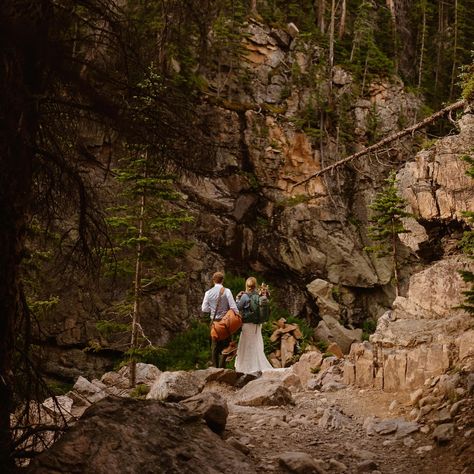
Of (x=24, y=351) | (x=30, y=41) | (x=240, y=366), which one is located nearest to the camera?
(x=30, y=41)

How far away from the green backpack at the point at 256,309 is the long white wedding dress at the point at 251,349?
45 centimetres

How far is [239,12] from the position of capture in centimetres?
2189

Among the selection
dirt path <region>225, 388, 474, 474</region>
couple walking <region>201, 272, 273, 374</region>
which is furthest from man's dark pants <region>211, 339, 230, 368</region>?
dirt path <region>225, 388, 474, 474</region>

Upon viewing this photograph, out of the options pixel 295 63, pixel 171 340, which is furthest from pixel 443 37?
pixel 171 340

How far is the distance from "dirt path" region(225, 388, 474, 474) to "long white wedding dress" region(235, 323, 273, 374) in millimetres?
3649

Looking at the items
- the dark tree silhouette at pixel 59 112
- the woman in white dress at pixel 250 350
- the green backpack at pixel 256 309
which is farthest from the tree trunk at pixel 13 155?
the woman in white dress at pixel 250 350

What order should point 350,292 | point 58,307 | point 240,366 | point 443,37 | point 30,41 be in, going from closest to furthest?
point 30,41, point 240,366, point 58,307, point 350,292, point 443,37

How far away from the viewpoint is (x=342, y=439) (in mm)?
5363

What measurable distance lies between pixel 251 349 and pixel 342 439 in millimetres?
5412

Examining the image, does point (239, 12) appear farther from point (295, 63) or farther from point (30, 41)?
point (30, 41)

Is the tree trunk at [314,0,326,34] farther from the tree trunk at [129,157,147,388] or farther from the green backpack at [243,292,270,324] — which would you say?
the green backpack at [243,292,270,324]

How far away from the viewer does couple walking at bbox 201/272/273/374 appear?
946cm

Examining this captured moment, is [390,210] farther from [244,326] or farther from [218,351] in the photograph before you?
[218,351]

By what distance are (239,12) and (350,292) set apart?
14.0 metres
